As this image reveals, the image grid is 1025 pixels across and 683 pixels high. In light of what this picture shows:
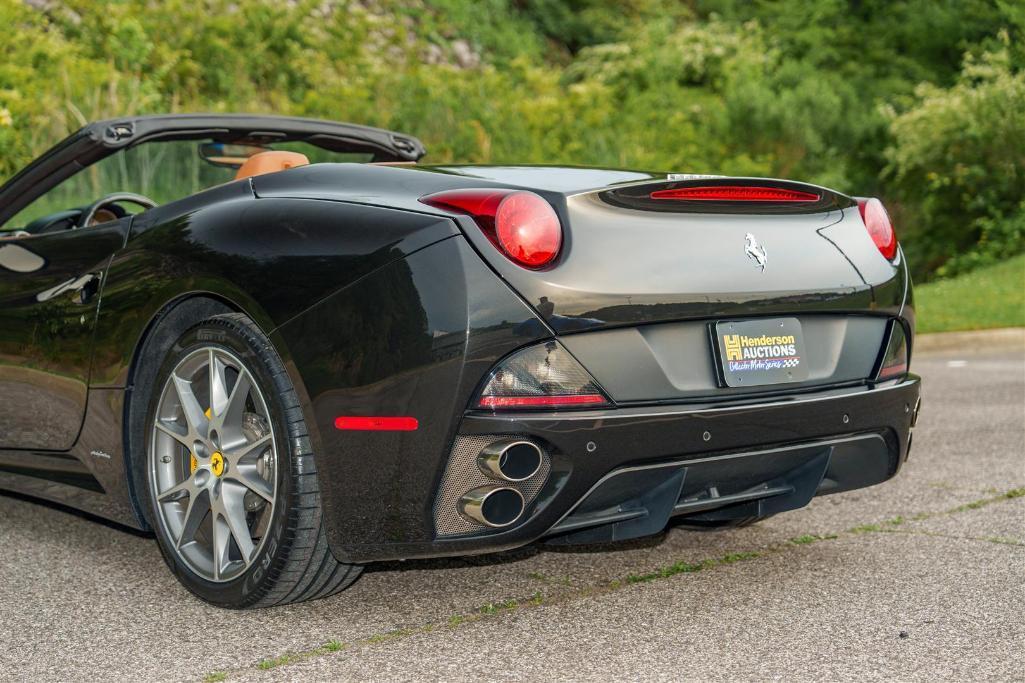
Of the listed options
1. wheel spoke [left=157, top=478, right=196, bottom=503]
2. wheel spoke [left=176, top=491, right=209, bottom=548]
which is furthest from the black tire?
wheel spoke [left=157, top=478, right=196, bottom=503]

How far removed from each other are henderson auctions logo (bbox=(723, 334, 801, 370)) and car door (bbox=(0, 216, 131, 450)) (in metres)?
1.86

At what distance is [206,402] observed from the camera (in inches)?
140

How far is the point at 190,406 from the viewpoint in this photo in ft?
11.4

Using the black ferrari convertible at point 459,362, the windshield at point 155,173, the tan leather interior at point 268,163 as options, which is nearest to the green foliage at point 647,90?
the windshield at point 155,173

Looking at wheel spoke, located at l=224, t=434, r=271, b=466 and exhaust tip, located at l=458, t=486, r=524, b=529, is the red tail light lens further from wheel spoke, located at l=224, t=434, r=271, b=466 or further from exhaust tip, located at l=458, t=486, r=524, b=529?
wheel spoke, located at l=224, t=434, r=271, b=466

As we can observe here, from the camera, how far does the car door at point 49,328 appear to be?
3.83 metres

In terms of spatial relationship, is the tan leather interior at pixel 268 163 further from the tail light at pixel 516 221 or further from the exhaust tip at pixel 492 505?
the exhaust tip at pixel 492 505

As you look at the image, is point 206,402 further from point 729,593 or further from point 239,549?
point 729,593

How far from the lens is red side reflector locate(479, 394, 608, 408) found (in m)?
2.90

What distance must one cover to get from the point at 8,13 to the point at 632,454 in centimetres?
1410

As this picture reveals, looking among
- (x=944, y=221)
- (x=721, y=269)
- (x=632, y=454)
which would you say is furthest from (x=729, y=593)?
(x=944, y=221)

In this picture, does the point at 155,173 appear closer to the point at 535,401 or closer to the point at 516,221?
the point at 516,221

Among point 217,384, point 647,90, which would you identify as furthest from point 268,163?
point 647,90

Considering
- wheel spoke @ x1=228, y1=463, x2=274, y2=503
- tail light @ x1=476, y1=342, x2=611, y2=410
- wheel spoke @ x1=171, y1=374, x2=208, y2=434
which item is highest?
tail light @ x1=476, y1=342, x2=611, y2=410
